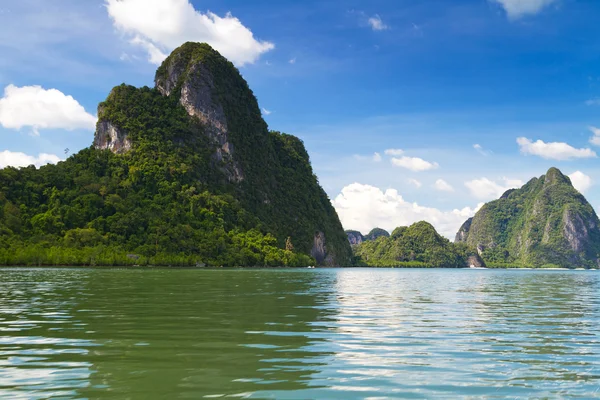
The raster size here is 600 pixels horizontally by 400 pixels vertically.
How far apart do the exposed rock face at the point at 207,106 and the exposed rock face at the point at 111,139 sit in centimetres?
2826

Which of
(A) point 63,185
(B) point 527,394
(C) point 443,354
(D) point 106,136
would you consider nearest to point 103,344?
(C) point 443,354

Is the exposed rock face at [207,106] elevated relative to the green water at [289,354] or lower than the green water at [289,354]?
elevated

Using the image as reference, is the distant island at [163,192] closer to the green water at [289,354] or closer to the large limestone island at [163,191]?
the large limestone island at [163,191]

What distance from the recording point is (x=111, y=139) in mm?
165375

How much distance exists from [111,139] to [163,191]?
32.0 m

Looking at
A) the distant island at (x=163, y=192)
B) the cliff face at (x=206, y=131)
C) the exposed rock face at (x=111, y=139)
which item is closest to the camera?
the distant island at (x=163, y=192)

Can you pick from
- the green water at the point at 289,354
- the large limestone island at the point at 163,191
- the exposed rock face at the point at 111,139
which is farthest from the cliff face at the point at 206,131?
the green water at the point at 289,354

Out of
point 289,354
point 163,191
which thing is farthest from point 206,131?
point 289,354

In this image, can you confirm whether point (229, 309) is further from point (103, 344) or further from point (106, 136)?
point (106, 136)

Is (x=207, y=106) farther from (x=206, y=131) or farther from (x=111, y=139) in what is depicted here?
(x=111, y=139)

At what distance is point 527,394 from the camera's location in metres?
8.23

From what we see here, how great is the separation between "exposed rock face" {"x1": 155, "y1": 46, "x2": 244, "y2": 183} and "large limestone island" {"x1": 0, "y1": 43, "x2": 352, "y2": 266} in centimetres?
35

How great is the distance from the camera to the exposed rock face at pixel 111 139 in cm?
16300

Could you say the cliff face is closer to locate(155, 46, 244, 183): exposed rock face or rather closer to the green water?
locate(155, 46, 244, 183): exposed rock face
